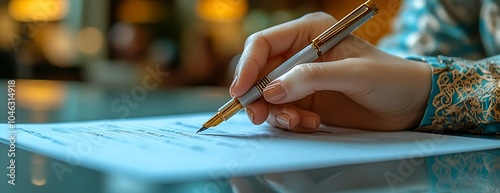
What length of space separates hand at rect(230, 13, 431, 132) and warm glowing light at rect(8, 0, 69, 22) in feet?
5.43

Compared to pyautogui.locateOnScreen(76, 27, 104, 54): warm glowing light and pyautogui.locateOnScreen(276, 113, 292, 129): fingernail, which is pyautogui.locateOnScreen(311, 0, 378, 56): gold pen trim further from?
pyautogui.locateOnScreen(76, 27, 104, 54): warm glowing light

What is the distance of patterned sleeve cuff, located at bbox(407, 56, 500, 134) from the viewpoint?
1.87 ft

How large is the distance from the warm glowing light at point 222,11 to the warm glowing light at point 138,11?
0.76 feet

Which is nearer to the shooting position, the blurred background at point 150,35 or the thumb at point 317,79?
the thumb at point 317,79

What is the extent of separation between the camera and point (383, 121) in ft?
1.94

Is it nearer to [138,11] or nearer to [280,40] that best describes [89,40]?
[138,11]

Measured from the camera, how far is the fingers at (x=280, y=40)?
0.58 m

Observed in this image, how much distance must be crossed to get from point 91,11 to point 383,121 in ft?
8.14

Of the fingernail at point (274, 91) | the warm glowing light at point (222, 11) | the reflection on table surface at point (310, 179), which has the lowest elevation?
the reflection on table surface at point (310, 179)

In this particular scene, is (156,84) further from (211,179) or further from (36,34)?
(211,179)

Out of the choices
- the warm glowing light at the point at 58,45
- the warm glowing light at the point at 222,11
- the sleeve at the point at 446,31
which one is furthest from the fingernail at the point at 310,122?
the warm glowing light at the point at 222,11

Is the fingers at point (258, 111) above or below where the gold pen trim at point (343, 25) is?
below

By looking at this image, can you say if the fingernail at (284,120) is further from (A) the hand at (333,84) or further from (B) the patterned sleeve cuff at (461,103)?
(B) the patterned sleeve cuff at (461,103)

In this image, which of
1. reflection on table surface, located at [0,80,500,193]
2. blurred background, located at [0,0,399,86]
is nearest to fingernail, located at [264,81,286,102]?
reflection on table surface, located at [0,80,500,193]
